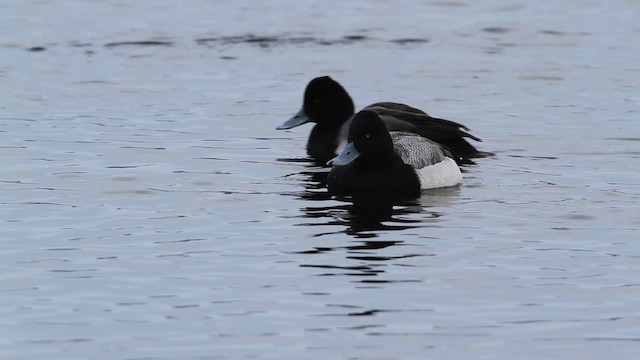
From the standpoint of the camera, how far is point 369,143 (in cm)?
1273

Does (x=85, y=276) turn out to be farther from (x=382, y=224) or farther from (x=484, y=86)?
(x=484, y=86)

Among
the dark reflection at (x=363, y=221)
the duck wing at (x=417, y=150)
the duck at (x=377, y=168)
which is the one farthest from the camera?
the duck wing at (x=417, y=150)

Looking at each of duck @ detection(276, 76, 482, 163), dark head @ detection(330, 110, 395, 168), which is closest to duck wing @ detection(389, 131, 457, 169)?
dark head @ detection(330, 110, 395, 168)

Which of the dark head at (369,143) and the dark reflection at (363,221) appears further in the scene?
the dark head at (369,143)

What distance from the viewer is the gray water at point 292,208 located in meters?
8.09

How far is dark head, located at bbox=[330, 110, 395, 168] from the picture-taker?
12.8 m

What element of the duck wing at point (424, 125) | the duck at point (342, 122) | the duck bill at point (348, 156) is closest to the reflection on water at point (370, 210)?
the duck bill at point (348, 156)

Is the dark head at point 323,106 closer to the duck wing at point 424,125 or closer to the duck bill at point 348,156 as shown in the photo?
the duck wing at point 424,125

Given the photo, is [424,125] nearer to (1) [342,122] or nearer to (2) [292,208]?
(1) [342,122]

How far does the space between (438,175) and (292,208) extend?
64.4 inches

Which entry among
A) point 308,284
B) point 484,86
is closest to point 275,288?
point 308,284

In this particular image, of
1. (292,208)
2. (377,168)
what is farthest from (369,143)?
(292,208)

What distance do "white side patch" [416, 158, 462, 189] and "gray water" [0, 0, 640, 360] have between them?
18 cm

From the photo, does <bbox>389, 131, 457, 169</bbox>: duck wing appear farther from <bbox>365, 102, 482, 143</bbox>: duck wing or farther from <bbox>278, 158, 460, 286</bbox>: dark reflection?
<bbox>365, 102, 482, 143</bbox>: duck wing
